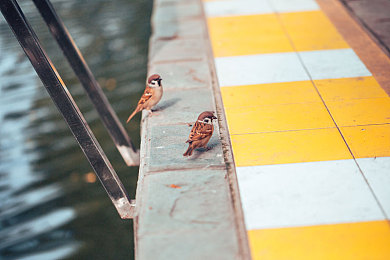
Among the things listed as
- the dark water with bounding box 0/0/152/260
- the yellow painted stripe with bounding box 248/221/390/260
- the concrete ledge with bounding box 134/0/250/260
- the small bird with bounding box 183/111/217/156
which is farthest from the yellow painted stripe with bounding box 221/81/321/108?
the yellow painted stripe with bounding box 248/221/390/260

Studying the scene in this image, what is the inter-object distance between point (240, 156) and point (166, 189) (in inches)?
32.9

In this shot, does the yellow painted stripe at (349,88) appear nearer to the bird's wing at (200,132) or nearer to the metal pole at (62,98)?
the bird's wing at (200,132)

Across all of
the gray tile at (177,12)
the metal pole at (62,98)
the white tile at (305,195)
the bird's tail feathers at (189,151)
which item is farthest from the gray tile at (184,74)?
the gray tile at (177,12)

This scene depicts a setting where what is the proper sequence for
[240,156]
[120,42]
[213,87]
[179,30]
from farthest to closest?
[120,42] → [179,30] → [213,87] → [240,156]

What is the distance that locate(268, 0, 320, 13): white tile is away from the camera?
7566 mm

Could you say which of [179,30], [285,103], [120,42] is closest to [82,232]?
[285,103]

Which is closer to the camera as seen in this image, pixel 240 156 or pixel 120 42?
pixel 240 156

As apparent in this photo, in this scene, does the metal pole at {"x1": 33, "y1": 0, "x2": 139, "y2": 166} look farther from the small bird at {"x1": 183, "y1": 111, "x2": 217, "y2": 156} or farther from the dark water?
the small bird at {"x1": 183, "y1": 111, "x2": 217, "y2": 156}

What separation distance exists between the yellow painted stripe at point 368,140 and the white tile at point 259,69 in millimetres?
1310

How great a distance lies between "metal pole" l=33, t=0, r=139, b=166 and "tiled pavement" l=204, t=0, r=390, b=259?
1.44m

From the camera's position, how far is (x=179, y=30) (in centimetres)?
711

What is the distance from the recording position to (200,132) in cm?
365

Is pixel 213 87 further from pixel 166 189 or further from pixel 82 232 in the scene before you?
pixel 82 232

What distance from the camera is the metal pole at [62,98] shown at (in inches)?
132
